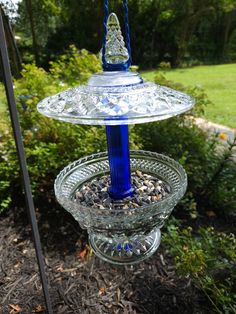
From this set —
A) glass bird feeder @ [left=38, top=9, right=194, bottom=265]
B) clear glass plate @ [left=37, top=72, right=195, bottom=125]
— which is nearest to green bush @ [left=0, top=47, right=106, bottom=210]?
glass bird feeder @ [left=38, top=9, right=194, bottom=265]

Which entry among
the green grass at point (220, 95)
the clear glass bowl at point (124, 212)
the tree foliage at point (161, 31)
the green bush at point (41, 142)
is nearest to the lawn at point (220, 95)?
the green grass at point (220, 95)

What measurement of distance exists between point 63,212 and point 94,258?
1.35ft

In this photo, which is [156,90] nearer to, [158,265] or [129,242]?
[129,242]

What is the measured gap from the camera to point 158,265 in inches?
55.5

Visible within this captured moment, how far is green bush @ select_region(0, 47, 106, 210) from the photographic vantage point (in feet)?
5.38

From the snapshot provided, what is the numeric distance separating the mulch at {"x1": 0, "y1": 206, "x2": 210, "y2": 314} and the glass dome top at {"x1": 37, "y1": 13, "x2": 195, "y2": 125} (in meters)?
0.96

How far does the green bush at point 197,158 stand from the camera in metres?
1.65

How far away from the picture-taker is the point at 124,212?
598 millimetres

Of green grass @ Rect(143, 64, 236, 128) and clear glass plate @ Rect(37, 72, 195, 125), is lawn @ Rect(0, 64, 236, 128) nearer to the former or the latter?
green grass @ Rect(143, 64, 236, 128)

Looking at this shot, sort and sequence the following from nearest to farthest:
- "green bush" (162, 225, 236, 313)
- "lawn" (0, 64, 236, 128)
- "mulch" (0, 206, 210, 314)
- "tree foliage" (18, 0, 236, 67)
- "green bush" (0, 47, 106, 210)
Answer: "green bush" (162, 225, 236, 313), "mulch" (0, 206, 210, 314), "green bush" (0, 47, 106, 210), "lawn" (0, 64, 236, 128), "tree foliage" (18, 0, 236, 67)

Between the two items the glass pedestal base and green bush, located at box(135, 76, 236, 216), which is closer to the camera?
the glass pedestal base

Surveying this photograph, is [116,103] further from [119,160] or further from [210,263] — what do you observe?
[210,263]

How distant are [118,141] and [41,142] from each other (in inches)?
47.5

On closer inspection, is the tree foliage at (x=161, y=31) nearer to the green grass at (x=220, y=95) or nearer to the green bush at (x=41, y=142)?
the green grass at (x=220, y=95)
